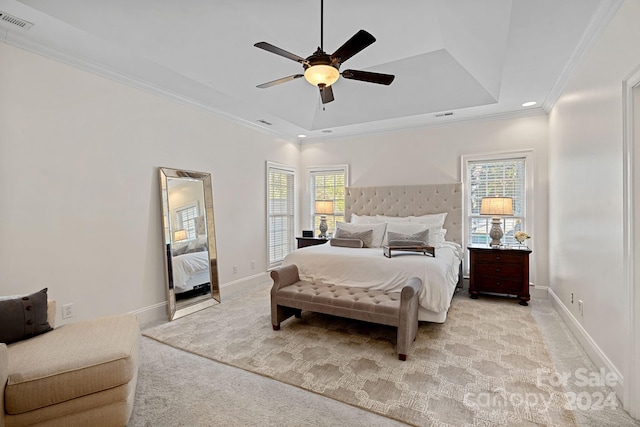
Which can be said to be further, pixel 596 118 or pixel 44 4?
pixel 596 118

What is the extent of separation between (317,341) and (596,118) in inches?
124

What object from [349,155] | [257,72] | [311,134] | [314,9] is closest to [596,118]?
[314,9]

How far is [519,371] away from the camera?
238 centimetres

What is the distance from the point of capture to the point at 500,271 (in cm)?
413

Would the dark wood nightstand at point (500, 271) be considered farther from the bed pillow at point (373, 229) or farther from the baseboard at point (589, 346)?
the bed pillow at point (373, 229)

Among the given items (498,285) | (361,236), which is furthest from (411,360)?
(498,285)

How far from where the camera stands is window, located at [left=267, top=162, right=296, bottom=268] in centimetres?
559

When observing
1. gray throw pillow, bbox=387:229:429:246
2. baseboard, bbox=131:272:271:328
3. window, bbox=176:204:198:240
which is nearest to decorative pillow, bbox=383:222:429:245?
gray throw pillow, bbox=387:229:429:246

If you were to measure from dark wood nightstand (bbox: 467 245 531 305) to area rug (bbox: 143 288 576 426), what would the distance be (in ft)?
1.04

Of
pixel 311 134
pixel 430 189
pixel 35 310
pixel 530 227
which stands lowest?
pixel 35 310

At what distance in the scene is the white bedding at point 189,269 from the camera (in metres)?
3.79

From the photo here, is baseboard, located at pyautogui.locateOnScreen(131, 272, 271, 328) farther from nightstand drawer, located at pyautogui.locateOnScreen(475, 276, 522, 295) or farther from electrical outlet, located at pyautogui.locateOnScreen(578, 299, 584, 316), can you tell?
electrical outlet, located at pyautogui.locateOnScreen(578, 299, 584, 316)

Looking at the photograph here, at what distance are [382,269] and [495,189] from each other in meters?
2.69

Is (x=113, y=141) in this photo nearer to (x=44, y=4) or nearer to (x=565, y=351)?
(x=44, y=4)
